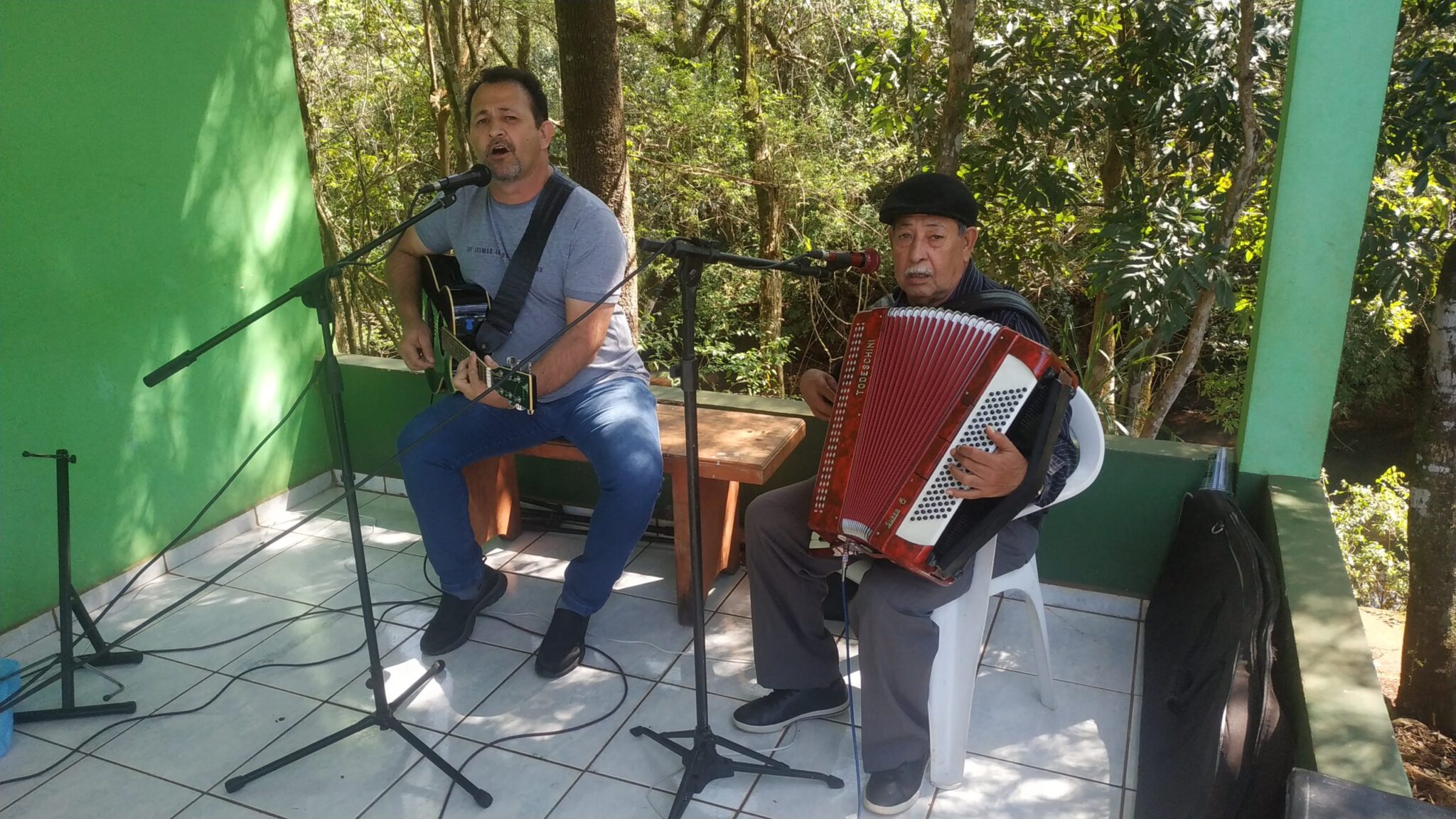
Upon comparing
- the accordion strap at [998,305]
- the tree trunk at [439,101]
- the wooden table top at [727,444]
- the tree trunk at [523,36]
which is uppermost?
the tree trunk at [523,36]

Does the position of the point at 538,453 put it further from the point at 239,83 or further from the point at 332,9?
the point at 332,9

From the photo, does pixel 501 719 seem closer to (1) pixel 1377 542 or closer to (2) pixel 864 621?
(2) pixel 864 621

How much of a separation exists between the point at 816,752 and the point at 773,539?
0.50m

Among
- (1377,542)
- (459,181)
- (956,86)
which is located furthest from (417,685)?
(1377,542)

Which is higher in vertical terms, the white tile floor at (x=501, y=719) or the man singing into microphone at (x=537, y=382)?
the man singing into microphone at (x=537, y=382)

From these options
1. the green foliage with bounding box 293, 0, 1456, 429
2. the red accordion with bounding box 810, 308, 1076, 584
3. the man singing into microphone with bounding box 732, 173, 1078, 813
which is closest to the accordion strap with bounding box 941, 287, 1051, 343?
the man singing into microphone with bounding box 732, 173, 1078, 813

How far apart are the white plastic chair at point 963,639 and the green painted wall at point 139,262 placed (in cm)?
250

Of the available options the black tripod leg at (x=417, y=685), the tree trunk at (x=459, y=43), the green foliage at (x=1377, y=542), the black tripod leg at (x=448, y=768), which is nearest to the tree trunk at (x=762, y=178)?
the tree trunk at (x=459, y=43)

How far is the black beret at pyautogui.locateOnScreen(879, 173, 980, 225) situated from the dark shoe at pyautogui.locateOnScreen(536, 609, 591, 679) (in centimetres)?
135

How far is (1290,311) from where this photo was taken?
238cm

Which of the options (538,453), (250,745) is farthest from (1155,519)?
(250,745)

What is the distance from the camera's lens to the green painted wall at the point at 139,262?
8.57ft

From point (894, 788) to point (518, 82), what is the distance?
202 cm

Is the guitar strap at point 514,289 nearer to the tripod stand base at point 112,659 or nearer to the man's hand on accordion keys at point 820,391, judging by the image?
the man's hand on accordion keys at point 820,391
